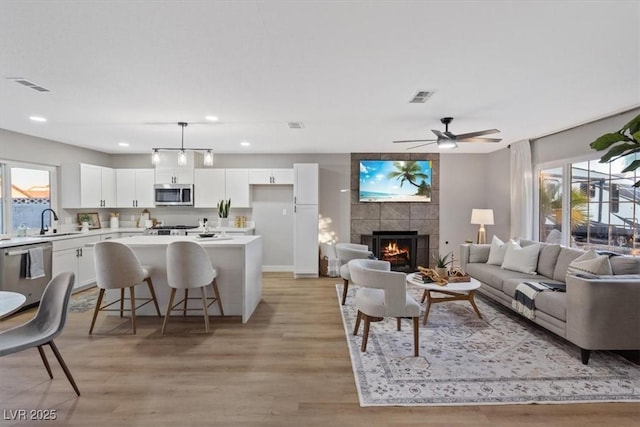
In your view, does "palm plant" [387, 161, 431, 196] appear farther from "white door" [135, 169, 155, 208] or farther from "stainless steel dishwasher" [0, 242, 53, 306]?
"stainless steel dishwasher" [0, 242, 53, 306]

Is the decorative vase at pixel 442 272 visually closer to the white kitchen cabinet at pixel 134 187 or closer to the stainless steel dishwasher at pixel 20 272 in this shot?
the stainless steel dishwasher at pixel 20 272

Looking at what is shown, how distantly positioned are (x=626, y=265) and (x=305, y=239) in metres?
4.46

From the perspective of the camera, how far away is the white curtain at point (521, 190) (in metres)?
5.18

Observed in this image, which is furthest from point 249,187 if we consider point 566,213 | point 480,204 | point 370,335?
point 566,213

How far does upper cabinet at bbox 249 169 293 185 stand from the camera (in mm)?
6289

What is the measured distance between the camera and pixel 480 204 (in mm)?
6578

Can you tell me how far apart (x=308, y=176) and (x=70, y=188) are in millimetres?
4263

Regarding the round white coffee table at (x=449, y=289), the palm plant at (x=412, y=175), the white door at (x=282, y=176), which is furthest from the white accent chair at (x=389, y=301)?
the palm plant at (x=412, y=175)

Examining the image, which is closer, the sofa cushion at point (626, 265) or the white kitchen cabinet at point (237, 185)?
the sofa cushion at point (626, 265)

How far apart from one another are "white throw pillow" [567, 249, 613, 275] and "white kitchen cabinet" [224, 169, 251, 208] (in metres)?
5.27

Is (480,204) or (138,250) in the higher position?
(480,204)

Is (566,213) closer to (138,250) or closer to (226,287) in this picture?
(226,287)

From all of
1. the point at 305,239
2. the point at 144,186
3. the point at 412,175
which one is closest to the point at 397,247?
the point at 412,175

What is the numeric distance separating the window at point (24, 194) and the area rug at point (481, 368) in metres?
5.27
